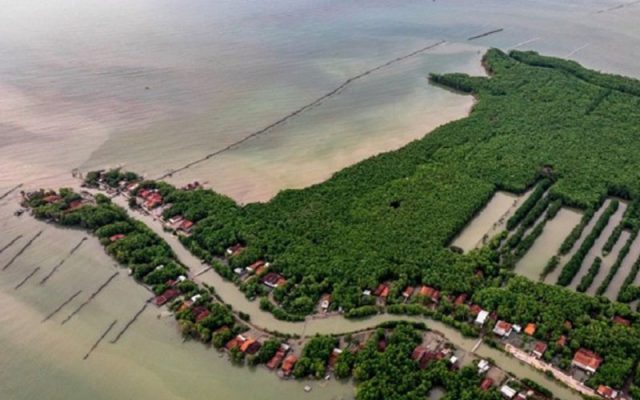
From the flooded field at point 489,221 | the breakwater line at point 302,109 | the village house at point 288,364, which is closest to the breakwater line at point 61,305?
the breakwater line at point 302,109

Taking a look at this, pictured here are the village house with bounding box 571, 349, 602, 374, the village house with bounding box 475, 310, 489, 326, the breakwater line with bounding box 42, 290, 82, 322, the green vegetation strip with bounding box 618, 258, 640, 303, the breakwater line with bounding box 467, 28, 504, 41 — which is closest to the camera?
the village house with bounding box 571, 349, 602, 374

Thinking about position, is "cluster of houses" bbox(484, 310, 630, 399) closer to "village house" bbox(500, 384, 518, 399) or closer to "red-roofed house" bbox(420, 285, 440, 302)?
"village house" bbox(500, 384, 518, 399)

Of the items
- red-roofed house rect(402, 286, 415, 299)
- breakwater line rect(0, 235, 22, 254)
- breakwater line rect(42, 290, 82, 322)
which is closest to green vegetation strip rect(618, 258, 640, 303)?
red-roofed house rect(402, 286, 415, 299)

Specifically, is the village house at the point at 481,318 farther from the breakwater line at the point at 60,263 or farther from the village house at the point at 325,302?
the breakwater line at the point at 60,263

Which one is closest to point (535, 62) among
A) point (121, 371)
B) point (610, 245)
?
point (610, 245)

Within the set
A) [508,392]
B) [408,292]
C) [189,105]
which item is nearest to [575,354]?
[508,392]

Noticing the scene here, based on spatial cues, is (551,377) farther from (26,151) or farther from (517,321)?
(26,151)
